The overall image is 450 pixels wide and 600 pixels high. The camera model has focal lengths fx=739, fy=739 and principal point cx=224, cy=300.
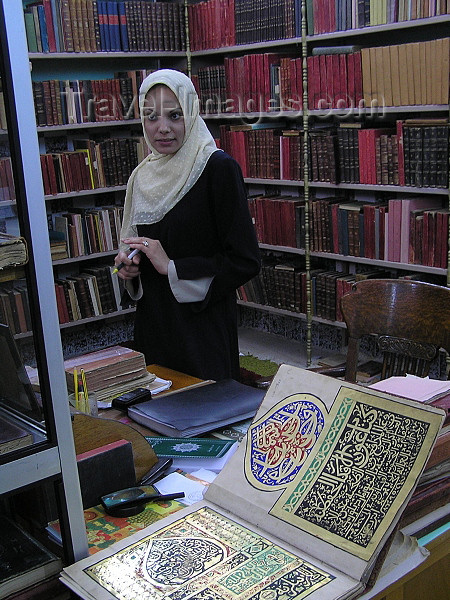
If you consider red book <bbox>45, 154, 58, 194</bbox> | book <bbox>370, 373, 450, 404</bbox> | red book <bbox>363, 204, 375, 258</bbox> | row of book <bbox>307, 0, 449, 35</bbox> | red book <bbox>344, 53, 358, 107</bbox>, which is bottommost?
red book <bbox>363, 204, 375, 258</bbox>

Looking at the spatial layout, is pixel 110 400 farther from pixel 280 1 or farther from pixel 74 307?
pixel 280 1

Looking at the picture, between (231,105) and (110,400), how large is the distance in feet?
10.2

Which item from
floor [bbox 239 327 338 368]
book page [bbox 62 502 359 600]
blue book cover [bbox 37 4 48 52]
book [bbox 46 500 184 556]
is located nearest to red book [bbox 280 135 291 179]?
floor [bbox 239 327 338 368]

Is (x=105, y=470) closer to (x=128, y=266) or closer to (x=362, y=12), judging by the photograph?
(x=128, y=266)

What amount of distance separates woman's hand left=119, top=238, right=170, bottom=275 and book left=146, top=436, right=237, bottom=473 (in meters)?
0.86

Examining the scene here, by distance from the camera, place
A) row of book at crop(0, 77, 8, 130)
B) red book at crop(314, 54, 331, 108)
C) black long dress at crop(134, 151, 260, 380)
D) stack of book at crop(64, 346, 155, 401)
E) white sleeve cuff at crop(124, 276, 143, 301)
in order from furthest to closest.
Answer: red book at crop(314, 54, 331, 108), white sleeve cuff at crop(124, 276, 143, 301), black long dress at crop(134, 151, 260, 380), stack of book at crop(64, 346, 155, 401), row of book at crop(0, 77, 8, 130)

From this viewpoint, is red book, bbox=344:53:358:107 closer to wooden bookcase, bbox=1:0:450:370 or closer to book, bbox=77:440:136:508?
wooden bookcase, bbox=1:0:450:370

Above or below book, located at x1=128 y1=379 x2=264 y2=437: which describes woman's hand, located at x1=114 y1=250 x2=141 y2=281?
above

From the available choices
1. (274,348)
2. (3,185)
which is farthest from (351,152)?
(3,185)

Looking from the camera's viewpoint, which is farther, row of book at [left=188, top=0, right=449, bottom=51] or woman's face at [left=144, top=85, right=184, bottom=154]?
row of book at [left=188, top=0, right=449, bottom=51]

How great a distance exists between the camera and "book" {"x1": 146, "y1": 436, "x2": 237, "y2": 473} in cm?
135

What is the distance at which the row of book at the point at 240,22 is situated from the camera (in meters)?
4.08

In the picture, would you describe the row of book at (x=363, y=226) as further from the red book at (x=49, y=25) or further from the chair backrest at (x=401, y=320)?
the chair backrest at (x=401, y=320)

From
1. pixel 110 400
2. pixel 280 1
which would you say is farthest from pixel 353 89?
pixel 110 400
